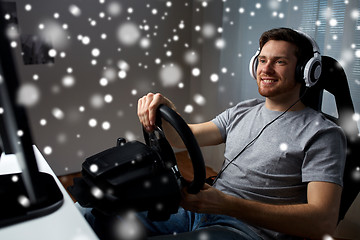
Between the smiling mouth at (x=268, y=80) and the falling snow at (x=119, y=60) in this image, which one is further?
the falling snow at (x=119, y=60)

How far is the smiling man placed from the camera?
925mm

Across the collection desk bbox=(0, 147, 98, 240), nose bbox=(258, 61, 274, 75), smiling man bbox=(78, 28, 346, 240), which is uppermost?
nose bbox=(258, 61, 274, 75)

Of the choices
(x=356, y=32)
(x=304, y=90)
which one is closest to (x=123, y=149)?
(x=304, y=90)

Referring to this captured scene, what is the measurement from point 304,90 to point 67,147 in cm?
196

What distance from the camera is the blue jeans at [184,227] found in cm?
89

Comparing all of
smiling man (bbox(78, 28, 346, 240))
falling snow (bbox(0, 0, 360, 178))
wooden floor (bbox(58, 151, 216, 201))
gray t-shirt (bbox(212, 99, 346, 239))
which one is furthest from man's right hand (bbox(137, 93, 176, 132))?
wooden floor (bbox(58, 151, 216, 201))

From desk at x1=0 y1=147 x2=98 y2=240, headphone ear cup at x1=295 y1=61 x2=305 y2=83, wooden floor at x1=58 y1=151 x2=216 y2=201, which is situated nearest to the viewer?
desk at x1=0 y1=147 x2=98 y2=240

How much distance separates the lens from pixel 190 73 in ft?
9.79

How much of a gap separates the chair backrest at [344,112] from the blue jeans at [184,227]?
0.31m

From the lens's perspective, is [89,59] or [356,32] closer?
[356,32]

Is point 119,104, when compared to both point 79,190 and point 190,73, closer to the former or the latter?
point 190,73

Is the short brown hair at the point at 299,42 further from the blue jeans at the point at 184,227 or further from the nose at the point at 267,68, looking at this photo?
the blue jeans at the point at 184,227

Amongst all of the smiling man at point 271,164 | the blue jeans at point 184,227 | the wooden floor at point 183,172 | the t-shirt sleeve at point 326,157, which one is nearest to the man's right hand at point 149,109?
the smiling man at point 271,164

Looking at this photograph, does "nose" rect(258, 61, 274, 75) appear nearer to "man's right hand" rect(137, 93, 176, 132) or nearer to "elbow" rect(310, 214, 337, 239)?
"man's right hand" rect(137, 93, 176, 132)
